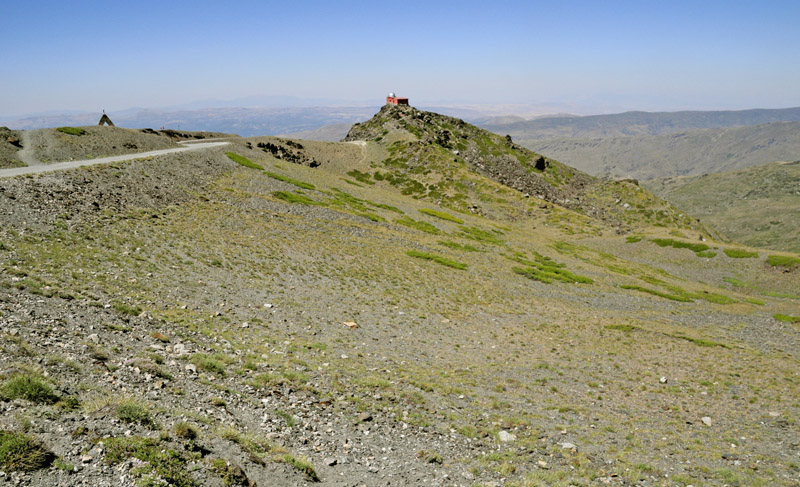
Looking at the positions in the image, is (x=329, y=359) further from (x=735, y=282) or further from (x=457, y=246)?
(x=735, y=282)

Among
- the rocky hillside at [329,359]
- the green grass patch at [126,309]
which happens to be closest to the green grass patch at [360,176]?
the rocky hillside at [329,359]

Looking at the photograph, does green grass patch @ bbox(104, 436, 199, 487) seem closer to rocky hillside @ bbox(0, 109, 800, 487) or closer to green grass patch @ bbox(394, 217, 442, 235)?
rocky hillside @ bbox(0, 109, 800, 487)

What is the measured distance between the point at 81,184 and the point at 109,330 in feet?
94.5

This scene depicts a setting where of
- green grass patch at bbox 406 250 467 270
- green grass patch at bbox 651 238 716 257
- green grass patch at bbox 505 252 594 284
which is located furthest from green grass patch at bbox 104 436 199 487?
green grass patch at bbox 651 238 716 257

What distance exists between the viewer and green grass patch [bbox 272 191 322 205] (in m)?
61.6

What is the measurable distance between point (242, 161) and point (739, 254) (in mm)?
115363

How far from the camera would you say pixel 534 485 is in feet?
45.0

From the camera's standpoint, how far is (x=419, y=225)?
72.9 m

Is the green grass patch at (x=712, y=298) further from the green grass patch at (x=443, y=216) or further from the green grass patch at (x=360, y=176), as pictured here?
the green grass patch at (x=360, y=176)

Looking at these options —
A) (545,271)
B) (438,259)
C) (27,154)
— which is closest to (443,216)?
(545,271)

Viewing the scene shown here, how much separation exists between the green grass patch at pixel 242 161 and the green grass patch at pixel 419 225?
32545 mm

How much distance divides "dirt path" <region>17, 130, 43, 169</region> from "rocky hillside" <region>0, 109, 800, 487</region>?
37.6 ft

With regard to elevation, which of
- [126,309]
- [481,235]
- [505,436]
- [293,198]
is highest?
[293,198]

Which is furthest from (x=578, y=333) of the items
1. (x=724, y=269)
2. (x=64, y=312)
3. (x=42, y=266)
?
(x=724, y=269)
